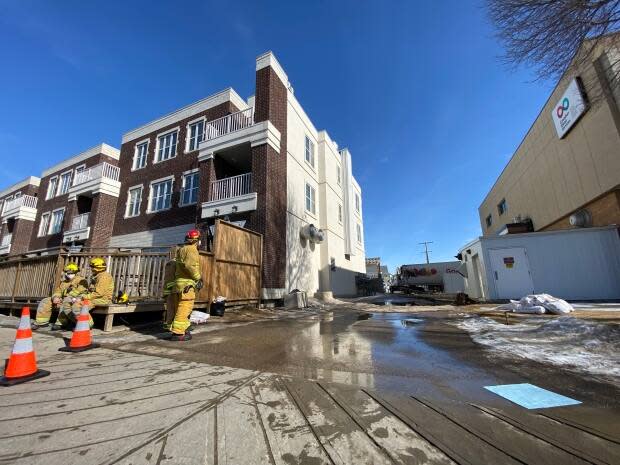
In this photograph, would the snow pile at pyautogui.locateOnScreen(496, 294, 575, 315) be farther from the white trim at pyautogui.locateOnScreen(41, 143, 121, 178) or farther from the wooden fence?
the white trim at pyautogui.locateOnScreen(41, 143, 121, 178)

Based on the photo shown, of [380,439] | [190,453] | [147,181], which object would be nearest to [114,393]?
[190,453]

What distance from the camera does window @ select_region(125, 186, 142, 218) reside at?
58.4ft

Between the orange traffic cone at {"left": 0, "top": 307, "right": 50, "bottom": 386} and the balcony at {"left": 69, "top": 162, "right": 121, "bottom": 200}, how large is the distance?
18.9 metres

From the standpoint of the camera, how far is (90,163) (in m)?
21.1

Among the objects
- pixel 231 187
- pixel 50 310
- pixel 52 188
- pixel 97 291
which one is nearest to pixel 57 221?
pixel 52 188

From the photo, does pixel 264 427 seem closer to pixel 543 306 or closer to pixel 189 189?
pixel 543 306

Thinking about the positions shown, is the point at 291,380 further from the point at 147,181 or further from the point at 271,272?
the point at 147,181

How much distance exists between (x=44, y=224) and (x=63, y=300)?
24.6 metres

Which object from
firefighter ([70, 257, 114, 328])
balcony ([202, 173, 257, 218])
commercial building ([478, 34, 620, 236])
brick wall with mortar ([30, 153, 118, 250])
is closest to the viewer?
firefighter ([70, 257, 114, 328])

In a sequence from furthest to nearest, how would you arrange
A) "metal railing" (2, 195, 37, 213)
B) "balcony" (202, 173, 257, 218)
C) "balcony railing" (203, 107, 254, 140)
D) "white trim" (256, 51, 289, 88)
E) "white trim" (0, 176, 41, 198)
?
"white trim" (0, 176, 41, 198) < "metal railing" (2, 195, 37, 213) < "balcony railing" (203, 107, 254, 140) < "white trim" (256, 51, 289, 88) < "balcony" (202, 173, 257, 218)

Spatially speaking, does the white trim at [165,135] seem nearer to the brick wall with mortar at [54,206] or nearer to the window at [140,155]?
the window at [140,155]

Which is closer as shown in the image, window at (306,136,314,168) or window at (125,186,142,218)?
window at (306,136,314,168)

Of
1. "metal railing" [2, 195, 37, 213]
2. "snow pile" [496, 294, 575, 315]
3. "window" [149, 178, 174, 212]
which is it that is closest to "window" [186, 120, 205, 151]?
"window" [149, 178, 174, 212]

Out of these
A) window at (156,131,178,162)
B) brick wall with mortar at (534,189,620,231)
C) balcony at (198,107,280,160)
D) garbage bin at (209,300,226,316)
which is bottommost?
garbage bin at (209,300,226,316)
